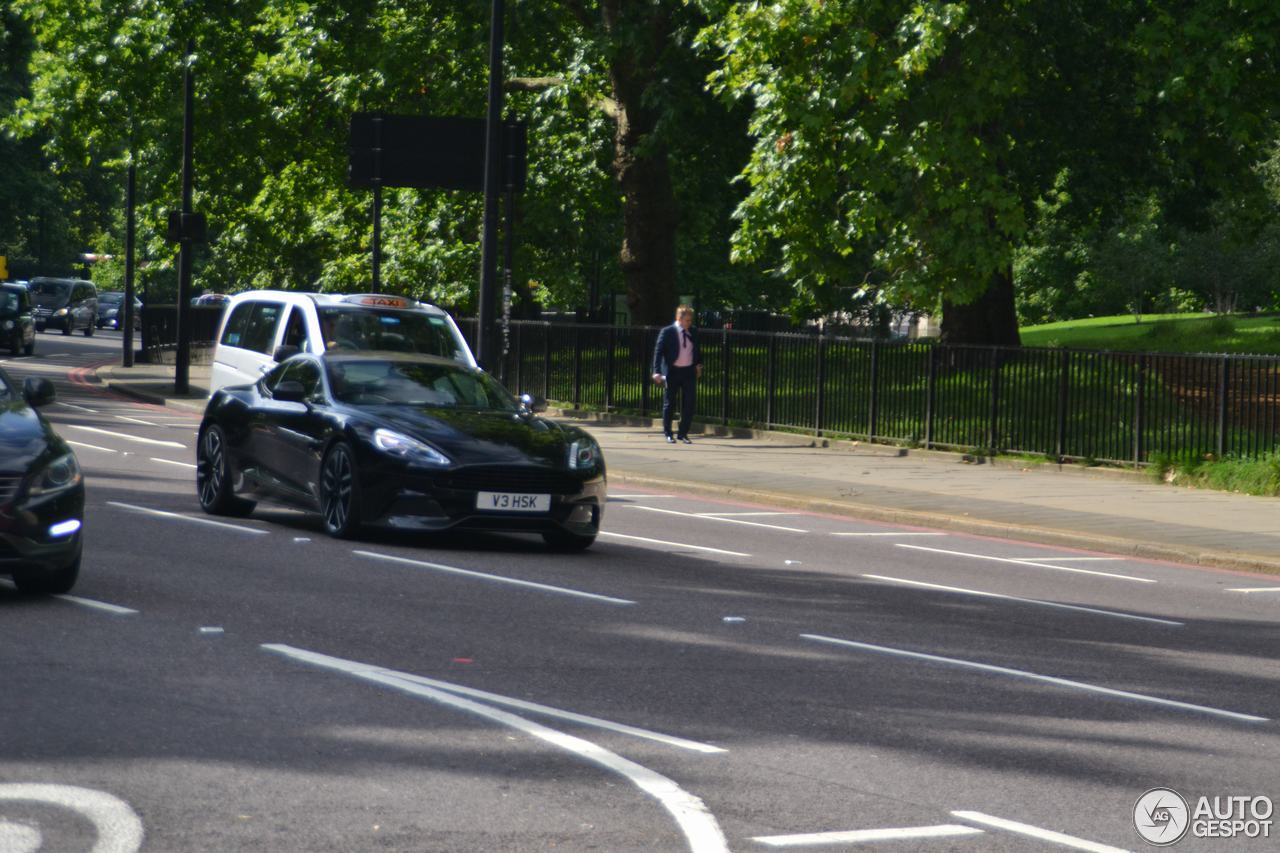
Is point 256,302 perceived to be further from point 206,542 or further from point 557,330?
point 557,330

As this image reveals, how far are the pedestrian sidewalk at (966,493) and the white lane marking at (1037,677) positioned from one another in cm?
620

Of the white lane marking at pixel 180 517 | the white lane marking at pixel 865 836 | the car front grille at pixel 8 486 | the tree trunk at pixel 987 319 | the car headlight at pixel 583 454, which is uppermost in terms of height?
the tree trunk at pixel 987 319

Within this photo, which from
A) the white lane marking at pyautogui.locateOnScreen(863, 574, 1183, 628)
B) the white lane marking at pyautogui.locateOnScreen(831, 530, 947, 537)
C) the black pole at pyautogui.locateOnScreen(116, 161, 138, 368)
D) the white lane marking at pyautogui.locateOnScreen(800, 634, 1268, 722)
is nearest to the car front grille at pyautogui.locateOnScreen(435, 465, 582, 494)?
the white lane marking at pyautogui.locateOnScreen(863, 574, 1183, 628)

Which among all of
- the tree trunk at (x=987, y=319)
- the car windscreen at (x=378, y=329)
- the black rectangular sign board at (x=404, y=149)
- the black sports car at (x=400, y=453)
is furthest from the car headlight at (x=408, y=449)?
the tree trunk at (x=987, y=319)

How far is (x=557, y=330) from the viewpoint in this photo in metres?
32.8

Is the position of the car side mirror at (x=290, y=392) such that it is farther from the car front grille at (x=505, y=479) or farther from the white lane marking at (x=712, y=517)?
the white lane marking at (x=712, y=517)

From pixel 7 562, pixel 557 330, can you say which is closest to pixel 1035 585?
pixel 7 562

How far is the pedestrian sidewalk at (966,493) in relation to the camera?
650 inches

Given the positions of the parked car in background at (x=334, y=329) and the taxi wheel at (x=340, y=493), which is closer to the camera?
the taxi wheel at (x=340, y=493)

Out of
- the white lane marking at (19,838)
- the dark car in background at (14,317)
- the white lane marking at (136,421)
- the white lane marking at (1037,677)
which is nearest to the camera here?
the white lane marking at (19,838)

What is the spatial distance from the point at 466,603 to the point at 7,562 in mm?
2473

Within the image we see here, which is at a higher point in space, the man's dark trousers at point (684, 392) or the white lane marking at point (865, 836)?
the man's dark trousers at point (684, 392)

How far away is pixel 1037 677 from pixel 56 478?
510cm

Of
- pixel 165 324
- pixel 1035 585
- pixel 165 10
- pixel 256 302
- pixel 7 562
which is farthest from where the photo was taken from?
pixel 165 324
